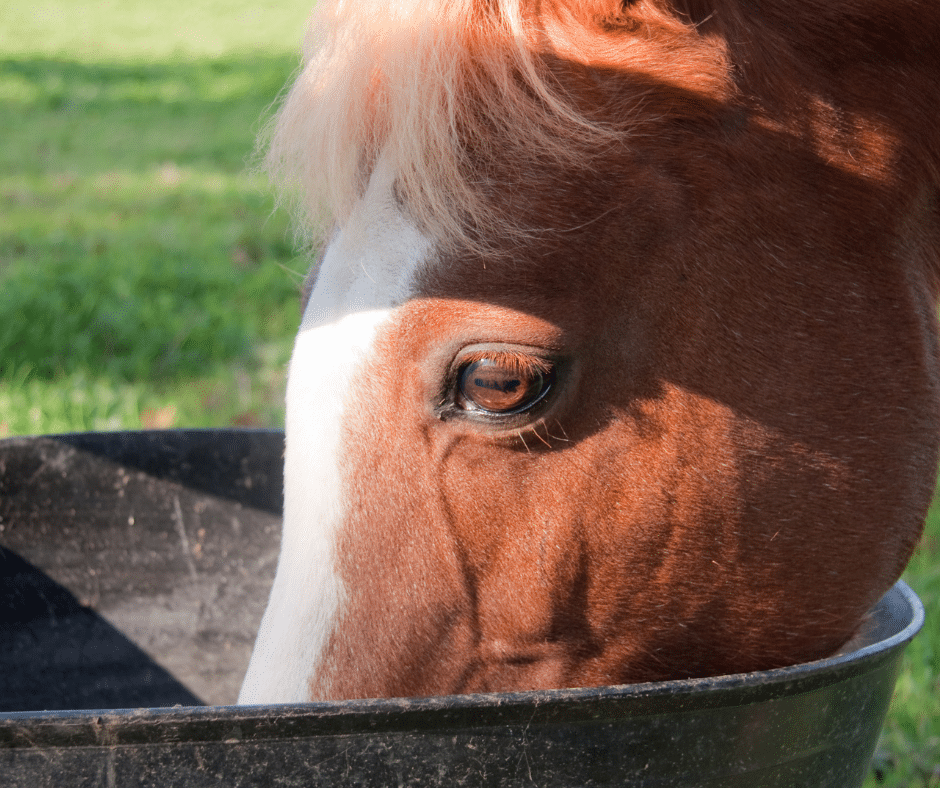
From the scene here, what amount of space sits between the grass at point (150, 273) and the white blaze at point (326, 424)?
47cm

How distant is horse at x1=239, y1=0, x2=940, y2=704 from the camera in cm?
105

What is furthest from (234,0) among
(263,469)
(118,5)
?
(263,469)

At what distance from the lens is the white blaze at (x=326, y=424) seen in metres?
1.06

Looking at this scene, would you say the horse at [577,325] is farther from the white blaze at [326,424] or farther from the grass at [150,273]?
the grass at [150,273]

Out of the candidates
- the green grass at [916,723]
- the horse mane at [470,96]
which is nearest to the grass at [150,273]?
the green grass at [916,723]

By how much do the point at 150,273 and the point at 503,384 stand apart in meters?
3.56

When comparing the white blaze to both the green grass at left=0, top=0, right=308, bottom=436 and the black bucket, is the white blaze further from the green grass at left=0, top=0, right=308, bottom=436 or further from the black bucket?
the green grass at left=0, top=0, right=308, bottom=436

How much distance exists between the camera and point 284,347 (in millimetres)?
3732

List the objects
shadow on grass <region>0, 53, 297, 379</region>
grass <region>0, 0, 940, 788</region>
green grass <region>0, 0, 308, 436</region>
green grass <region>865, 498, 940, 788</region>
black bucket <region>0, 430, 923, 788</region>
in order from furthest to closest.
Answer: shadow on grass <region>0, 53, 297, 379</region> → green grass <region>0, 0, 308, 436</region> → grass <region>0, 0, 940, 788</region> → green grass <region>865, 498, 940, 788</region> → black bucket <region>0, 430, 923, 788</region>

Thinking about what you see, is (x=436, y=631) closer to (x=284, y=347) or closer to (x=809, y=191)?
(x=809, y=191)

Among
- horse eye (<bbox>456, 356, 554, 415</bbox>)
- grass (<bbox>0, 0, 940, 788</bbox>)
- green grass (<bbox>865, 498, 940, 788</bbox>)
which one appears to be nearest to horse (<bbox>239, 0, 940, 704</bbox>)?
horse eye (<bbox>456, 356, 554, 415</bbox>)

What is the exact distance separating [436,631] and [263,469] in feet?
2.77

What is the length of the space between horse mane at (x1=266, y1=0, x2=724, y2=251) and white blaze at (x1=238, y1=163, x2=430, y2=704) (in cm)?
4

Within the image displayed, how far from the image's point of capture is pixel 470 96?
3.47 feet
